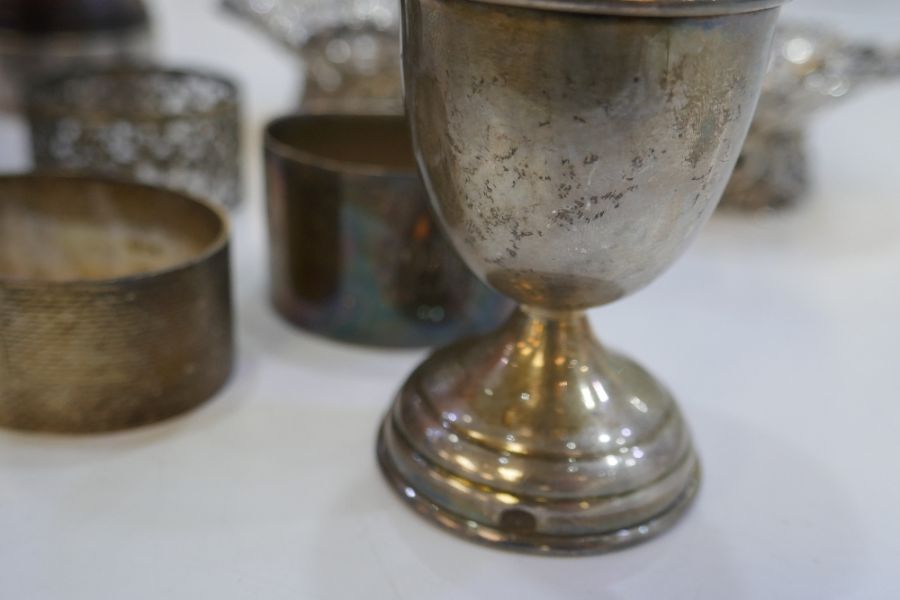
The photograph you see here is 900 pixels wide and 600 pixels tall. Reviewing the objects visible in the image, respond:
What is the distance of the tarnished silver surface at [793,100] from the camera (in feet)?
3.21

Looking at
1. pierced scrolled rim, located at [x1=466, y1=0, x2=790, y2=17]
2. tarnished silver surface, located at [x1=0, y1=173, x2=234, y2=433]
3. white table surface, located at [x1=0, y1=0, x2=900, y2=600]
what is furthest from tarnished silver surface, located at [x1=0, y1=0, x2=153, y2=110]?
pierced scrolled rim, located at [x1=466, y1=0, x2=790, y2=17]

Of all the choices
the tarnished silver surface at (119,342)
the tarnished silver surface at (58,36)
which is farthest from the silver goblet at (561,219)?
the tarnished silver surface at (58,36)

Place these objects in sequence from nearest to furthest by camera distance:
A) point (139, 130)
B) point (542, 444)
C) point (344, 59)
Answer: point (542, 444)
point (139, 130)
point (344, 59)

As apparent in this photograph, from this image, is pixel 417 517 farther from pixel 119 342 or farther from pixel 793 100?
pixel 793 100

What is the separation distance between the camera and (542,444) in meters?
0.58

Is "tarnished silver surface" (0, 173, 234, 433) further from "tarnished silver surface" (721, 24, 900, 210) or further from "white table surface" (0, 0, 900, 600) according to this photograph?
"tarnished silver surface" (721, 24, 900, 210)

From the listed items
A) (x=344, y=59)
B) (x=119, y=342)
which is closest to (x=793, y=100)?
(x=344, y=59)

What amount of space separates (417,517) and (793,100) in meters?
0.62

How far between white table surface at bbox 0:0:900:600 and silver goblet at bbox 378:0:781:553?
0.03 meters

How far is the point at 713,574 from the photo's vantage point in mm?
562

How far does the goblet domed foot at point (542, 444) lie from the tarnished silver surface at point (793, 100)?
476mm

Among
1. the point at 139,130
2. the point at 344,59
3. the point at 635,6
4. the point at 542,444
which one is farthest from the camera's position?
the point at 344,59

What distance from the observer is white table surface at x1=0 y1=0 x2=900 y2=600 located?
→ 1.79 feet

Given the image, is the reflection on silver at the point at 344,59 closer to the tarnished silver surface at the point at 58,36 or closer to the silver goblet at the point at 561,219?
the tarnished silver surface at the point at 58,36
